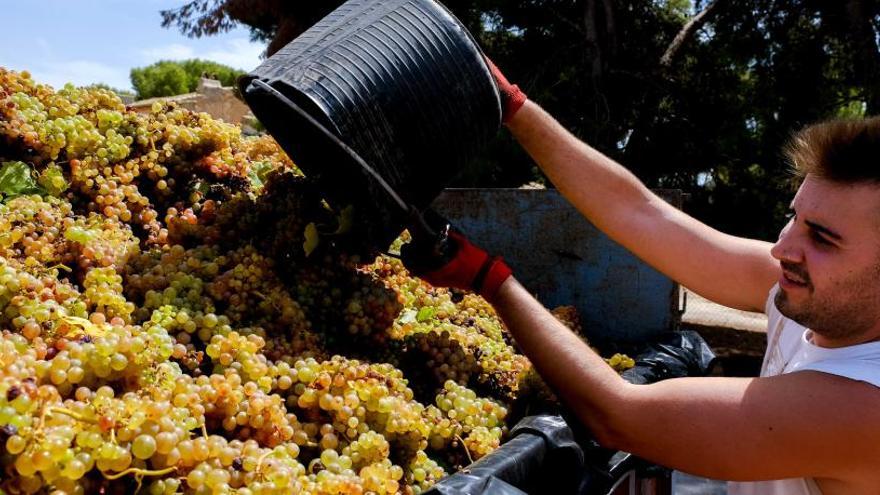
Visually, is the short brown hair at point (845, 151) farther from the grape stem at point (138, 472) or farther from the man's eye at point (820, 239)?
the grape stem at point (138, 472)

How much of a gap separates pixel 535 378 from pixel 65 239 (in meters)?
1.21

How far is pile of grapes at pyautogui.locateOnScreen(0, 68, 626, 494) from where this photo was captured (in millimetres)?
1033

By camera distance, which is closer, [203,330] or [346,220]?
[203,330]

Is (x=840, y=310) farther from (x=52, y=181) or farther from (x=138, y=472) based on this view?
(x=52, y=181)

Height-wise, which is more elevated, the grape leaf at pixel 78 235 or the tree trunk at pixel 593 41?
the tree trunk at pixel 593 41

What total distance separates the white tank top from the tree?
5.61 m

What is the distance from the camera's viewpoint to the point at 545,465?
1488 mm

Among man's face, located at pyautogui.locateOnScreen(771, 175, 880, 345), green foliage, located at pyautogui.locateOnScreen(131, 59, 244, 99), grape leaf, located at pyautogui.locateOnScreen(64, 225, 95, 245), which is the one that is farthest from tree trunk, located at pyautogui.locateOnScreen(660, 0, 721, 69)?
green foliage, located at pyautogui.locateOnScreen(131, 59, 244, 99)

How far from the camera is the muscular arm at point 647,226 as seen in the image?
2.05 metres

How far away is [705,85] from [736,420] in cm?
746

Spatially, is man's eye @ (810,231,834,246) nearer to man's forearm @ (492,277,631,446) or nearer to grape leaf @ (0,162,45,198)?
man's forearm @ (492,277,631,446)

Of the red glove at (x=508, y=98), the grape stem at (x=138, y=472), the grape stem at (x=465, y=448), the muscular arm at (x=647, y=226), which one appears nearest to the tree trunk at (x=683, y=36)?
the muscular arm at (x=647, y=226)

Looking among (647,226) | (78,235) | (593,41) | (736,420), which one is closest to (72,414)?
(78,235)

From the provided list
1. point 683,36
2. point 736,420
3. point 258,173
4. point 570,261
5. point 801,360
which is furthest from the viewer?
point 683,36
